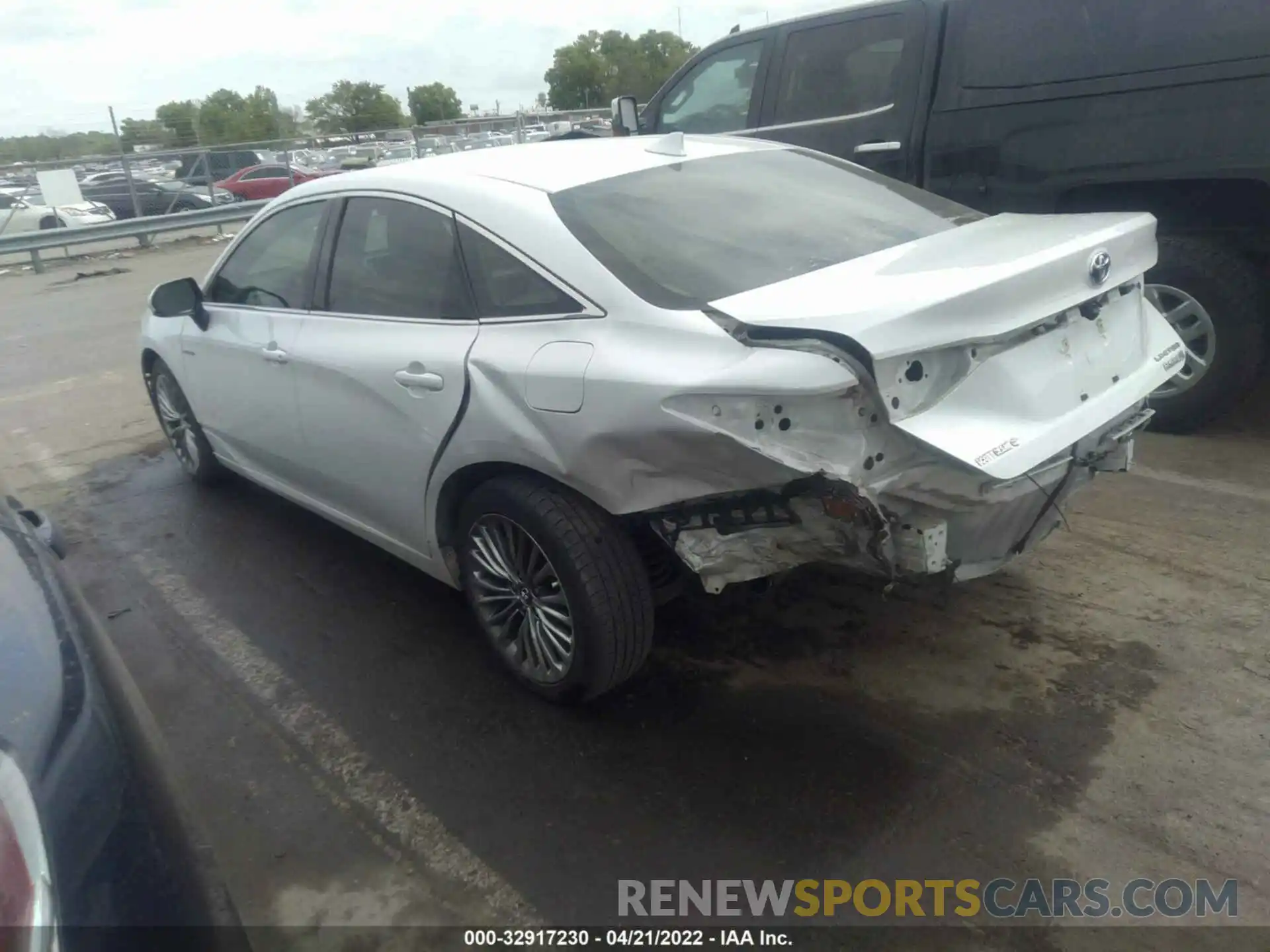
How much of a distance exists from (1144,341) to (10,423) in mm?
7176

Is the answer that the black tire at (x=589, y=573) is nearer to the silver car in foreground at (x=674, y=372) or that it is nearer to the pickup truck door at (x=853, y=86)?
the silver car in foreground at (x=674, y=372)

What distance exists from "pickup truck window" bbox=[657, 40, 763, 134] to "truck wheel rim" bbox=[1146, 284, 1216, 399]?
9.30 ft

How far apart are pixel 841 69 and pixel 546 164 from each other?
10.6 ft

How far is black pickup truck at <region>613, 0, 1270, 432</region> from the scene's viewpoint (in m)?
4.38

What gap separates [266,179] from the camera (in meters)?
22.9

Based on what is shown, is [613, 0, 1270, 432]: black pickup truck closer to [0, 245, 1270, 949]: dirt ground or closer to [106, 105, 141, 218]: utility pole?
[0, 245, 1270, 949]: dirt ground

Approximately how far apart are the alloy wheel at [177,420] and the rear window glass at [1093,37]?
4482mm

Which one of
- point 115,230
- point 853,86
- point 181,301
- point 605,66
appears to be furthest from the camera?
point 605,66

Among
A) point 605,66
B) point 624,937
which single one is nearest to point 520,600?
point 624,937

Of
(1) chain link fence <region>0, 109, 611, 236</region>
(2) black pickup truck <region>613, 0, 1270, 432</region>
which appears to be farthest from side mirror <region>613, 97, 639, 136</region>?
(1) chain link fence <region>0, 109, 611, 236</region>

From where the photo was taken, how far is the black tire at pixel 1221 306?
15.3 ft

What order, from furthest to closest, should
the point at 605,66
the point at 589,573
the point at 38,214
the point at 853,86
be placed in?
the point at 605,66
the point at 38,214
the point at 853,86
the point at 589,573

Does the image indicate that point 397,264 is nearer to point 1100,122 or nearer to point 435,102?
point 1100,122

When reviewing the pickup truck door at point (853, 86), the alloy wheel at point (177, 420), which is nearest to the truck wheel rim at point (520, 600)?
the alloy wheel at point (177, 420)
